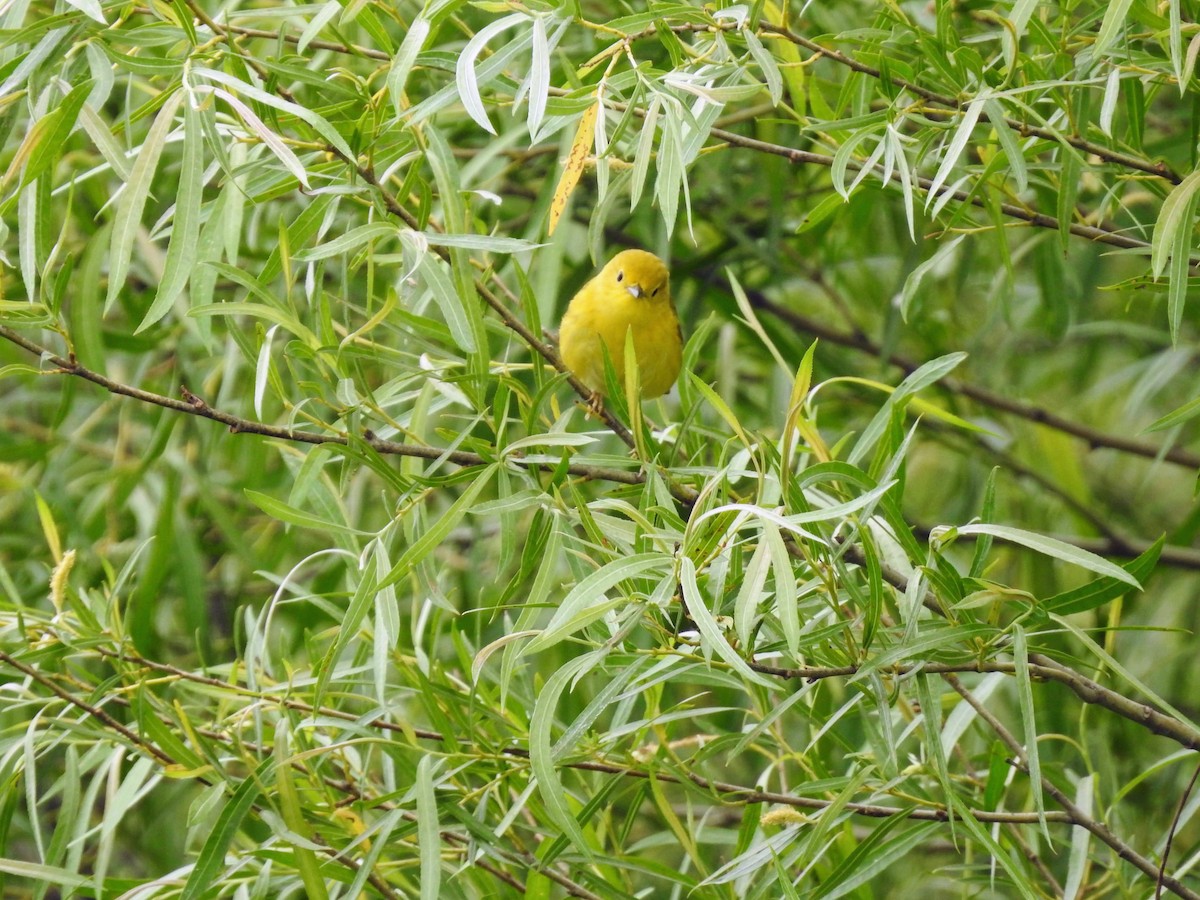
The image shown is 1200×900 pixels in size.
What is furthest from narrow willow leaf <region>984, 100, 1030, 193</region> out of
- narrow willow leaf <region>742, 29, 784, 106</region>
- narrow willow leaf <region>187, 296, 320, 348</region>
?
narrow willow leaf <region>187, 296, 320, 348</region>

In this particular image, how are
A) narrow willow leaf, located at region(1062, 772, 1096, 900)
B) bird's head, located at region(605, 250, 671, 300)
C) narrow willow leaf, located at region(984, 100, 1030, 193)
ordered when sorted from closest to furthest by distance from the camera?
narrow willow leaf, located at region(984, 100, 1030, 193), narrow willow leaf, located at region(1062, 772, 1096, 900), bird's head, located at region(605, 250, 671, 300)

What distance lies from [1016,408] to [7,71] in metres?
2.89

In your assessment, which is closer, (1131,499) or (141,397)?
(141,397)

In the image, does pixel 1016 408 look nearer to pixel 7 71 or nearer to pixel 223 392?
pixel 223 392

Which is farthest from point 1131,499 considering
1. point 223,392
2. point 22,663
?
point 22,663

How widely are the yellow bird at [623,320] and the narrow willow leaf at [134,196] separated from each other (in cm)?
181

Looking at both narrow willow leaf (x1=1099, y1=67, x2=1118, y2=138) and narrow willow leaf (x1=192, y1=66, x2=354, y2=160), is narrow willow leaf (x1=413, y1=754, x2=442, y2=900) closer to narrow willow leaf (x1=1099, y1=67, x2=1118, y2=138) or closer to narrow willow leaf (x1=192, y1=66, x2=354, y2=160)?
narrow willow leaf (x1=192, y1=66, x2=354, y2=160)

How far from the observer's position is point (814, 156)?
1.93 m

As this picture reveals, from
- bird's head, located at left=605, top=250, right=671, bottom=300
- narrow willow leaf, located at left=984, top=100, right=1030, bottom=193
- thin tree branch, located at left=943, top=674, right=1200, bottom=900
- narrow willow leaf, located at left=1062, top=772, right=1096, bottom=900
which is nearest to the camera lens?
narrow willow leaf, located at left=984, top=100, right=1030, bottom=193

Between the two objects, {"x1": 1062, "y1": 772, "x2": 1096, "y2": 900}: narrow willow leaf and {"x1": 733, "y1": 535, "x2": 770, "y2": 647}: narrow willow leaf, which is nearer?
{"x1": 733, "y1": 535, "x2": 770, "y2": 647}: narrow willow leaf

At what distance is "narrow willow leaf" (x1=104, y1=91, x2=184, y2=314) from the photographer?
151cm

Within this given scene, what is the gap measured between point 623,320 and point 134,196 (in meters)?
1.92

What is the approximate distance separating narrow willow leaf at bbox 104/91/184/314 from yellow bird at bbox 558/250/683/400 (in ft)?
5.92

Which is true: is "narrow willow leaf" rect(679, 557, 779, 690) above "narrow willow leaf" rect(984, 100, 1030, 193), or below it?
below
